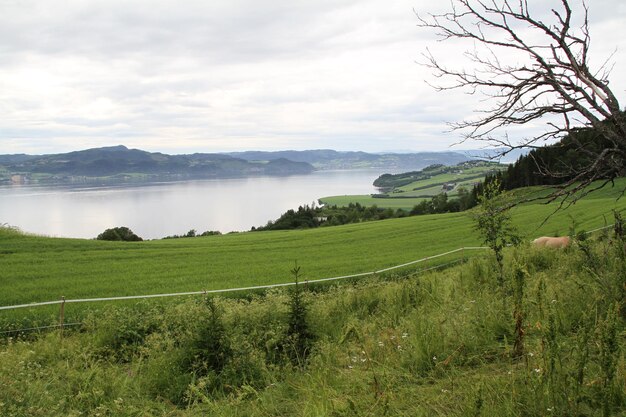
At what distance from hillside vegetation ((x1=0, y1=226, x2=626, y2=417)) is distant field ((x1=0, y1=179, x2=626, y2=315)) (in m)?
4.16

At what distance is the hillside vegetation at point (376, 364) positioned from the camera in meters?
3.11

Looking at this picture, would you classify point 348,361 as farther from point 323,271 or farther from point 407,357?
point 323,271

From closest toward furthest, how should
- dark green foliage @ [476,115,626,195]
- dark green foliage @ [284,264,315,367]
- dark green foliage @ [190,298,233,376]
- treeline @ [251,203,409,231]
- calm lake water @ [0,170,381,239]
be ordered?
dark green foliage @ [476,115,626,195]
dark green foliage @ [190,298,233,376]
dark green foliage @ [284,264,315,367]
treeline @ [251,203,409,231]
calm lake water @ [0,170,381,239]

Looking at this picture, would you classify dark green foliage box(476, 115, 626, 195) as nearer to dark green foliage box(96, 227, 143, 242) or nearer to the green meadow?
the green meadow

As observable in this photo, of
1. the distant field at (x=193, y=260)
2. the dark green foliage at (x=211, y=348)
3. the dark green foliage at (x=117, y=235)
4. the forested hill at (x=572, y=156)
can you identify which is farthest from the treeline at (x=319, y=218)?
the dark green foliage at (x=211, y=348)

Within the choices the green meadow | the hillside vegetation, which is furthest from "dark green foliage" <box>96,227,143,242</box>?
the hillside vegetation

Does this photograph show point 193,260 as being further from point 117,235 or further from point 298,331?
point 117,235

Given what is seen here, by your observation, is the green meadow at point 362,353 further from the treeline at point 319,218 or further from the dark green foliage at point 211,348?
the treeline at point 319,218

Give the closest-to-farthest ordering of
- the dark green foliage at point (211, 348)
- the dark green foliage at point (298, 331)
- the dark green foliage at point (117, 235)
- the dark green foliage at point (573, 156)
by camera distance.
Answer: the dark green foliage at point (573, 156), the dark green foliage at point (211, 348), the dark green foliage at point (298, 331), the dark green foliage at point (117, 235)

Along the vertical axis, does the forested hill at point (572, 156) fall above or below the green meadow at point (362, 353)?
above

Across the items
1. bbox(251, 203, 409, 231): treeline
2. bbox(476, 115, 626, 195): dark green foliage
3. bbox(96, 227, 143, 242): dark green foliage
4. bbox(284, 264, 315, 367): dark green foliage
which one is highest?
bbox(476, 115, 626, 195): dark green foliage

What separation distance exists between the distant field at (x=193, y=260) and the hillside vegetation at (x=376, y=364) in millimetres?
4158

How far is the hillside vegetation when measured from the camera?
3.11 metres

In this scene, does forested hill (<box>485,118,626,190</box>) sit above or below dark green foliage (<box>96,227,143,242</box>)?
above
